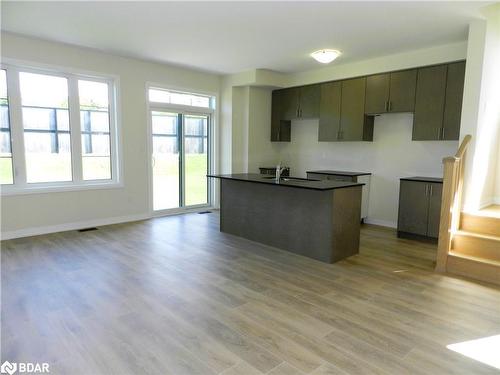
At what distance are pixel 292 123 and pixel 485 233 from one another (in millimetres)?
4251

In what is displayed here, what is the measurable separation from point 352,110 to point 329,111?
0.47 m

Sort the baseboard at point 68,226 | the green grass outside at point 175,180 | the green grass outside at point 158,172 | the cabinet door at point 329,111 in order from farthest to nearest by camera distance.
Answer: the green grass outside at point 175,180
the cabinet door at point 329,111
the green grass outside at point 158,172
the baseboard at point 68,226

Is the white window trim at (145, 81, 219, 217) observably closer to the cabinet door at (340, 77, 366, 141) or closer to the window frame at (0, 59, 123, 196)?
the window frame at (0, 59, 123, 196)

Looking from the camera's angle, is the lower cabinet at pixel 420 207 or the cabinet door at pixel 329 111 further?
the cabinet door at pixel 329 111

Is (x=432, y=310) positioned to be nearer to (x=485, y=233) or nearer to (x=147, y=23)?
(x=485, y=233)

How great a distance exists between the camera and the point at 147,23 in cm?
384

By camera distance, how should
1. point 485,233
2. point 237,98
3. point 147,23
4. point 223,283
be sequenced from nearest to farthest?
point 223,283 < point 485,233 < point 147,23 < point 237,98

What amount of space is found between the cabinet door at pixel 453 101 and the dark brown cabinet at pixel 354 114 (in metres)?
1.23

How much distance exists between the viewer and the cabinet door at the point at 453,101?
14.5ft

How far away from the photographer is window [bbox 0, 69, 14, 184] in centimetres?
440

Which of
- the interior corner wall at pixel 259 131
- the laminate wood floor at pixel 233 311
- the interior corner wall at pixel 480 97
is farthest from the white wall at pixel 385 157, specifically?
the laminate wood floor at pixel 233 311

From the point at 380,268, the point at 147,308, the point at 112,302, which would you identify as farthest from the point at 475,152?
the point at 112,302

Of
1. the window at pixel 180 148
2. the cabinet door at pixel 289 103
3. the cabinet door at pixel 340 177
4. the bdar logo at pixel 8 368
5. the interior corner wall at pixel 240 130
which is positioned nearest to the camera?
the bdar logo at pixel 8 368

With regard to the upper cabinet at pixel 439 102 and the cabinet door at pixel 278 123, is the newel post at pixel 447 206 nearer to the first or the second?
the upper cabinet at pixel 439 102
